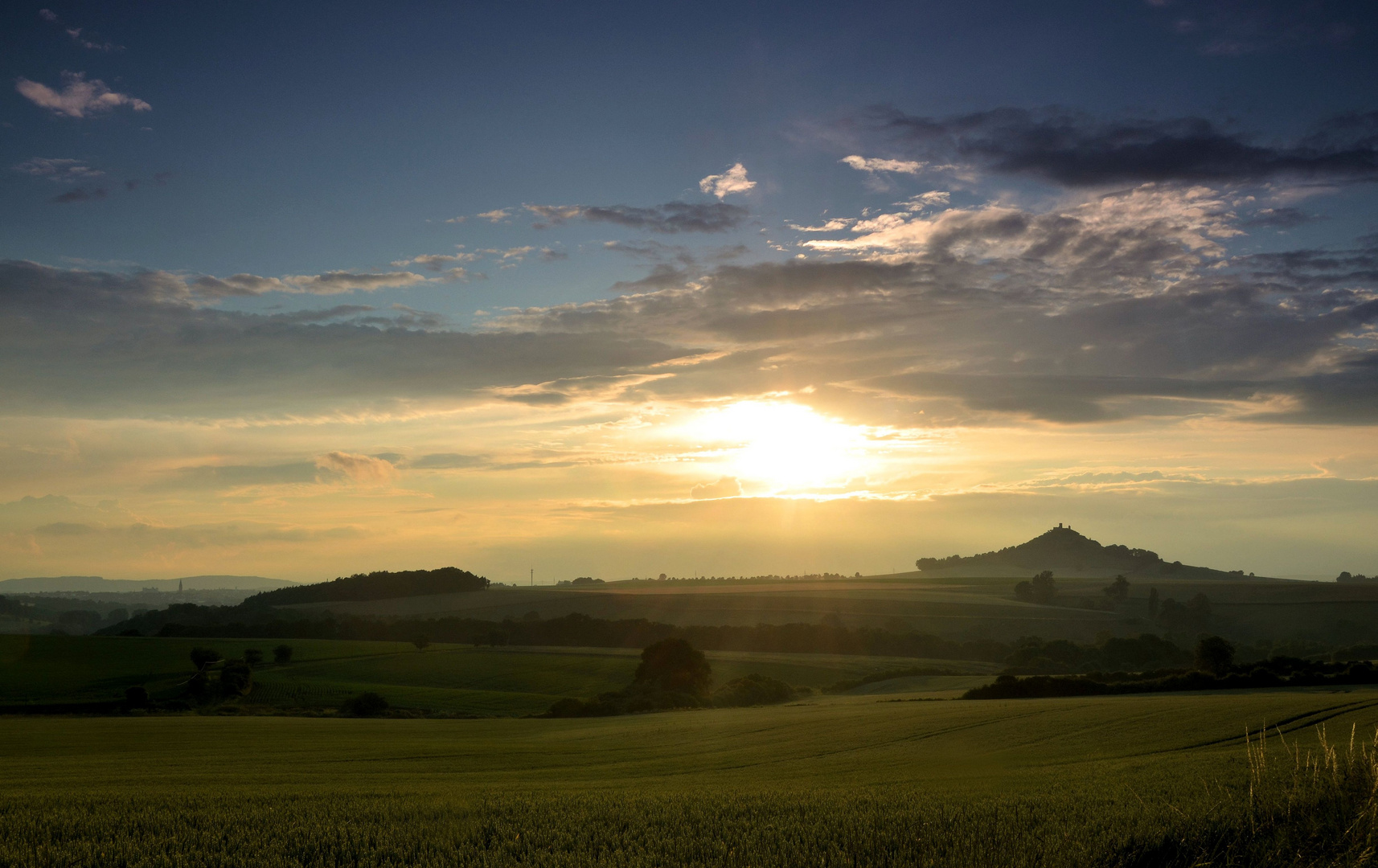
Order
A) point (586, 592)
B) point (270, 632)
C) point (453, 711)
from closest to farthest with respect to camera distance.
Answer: point (453, 711)
point (270, 632)
point (586, 592)

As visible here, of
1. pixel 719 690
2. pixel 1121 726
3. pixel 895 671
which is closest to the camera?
pixel 1121 726

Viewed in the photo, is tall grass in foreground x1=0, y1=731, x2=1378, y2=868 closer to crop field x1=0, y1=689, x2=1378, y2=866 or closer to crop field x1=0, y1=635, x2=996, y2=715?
crop field x1=0, y1=689, x2=1378, y2=866

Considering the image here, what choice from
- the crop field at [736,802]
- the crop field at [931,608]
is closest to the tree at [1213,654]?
the crop field at [736,802]

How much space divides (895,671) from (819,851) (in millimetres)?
87017

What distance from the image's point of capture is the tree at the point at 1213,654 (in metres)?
67.7

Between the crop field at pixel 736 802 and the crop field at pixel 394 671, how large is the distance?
38.5 m

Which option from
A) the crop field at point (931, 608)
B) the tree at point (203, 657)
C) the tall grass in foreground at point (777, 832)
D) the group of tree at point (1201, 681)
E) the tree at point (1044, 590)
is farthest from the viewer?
the tree at point (1044, 590)

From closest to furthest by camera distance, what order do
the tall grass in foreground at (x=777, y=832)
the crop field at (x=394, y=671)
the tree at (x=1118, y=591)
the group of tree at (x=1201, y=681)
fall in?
the tall grass in foreground at (x=777, y=832) → the group of tree at (x=1201, y=681) → the crop field at (x=394, y=671) → the tree at (x=1118, y=591)

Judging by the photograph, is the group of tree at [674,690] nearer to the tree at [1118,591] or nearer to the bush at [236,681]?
the bush at [236,681]

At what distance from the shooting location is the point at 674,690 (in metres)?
76.0

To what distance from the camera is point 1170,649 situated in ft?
349

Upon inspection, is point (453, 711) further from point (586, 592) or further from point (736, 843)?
point (586, 592)

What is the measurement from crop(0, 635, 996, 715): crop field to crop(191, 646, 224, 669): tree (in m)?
1.44

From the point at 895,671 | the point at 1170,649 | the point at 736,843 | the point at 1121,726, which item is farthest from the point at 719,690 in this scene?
the point at 736,843
